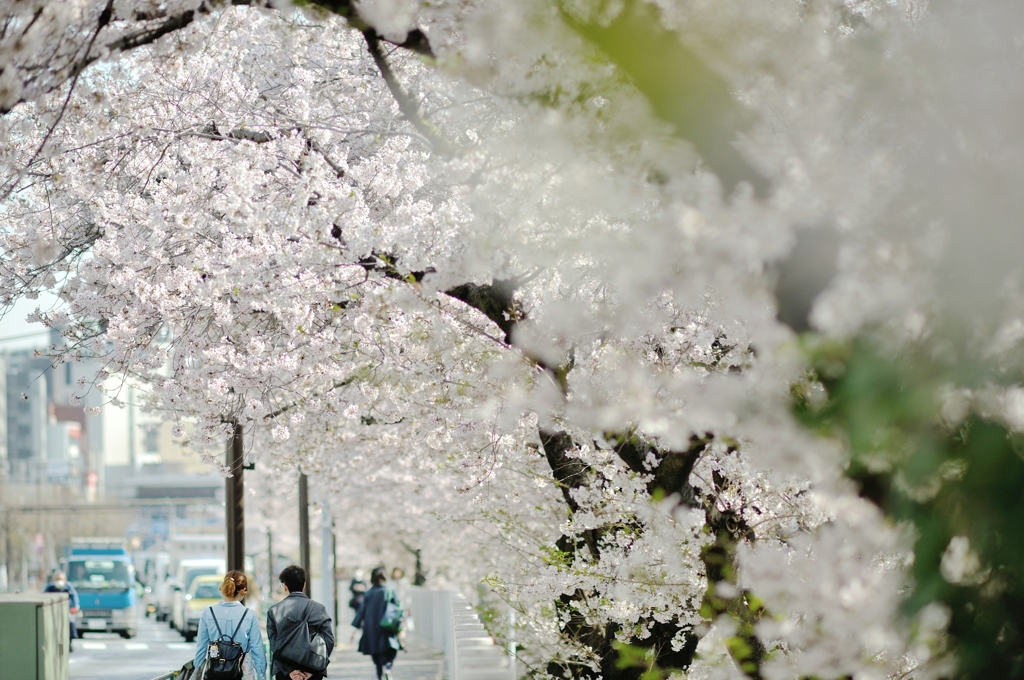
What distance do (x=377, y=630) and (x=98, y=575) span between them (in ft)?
68.0

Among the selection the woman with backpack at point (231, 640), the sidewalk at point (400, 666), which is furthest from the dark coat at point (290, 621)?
the sidewalk at point (400, 666)

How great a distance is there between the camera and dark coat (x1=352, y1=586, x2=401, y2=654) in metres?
15.1

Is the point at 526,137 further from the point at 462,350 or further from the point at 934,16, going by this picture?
the point at 462,350

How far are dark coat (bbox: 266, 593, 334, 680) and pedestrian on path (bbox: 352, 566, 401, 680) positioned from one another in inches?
249

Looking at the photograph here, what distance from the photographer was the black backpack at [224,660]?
831cm

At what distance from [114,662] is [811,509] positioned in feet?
61.8

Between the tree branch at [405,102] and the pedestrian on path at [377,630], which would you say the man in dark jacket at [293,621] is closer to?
the tree branch at [405,102]

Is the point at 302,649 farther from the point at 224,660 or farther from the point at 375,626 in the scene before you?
the point at 375,626

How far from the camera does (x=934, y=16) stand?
11.9 ft

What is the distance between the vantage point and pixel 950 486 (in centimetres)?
318

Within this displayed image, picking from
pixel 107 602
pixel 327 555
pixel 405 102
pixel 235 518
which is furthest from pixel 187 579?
pixel 405 102

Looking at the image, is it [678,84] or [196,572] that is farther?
[196,572]

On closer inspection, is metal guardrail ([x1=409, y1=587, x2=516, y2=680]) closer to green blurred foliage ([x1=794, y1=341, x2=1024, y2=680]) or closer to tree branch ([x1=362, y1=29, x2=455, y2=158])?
tree branch ([x1=362, y1=29, x2=455, y2=158])

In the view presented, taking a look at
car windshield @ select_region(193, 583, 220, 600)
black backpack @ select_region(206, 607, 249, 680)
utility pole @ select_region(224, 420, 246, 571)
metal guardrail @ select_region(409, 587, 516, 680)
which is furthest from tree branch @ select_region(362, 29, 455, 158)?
car windshield @ select_region(193, 583, 220, 600)
